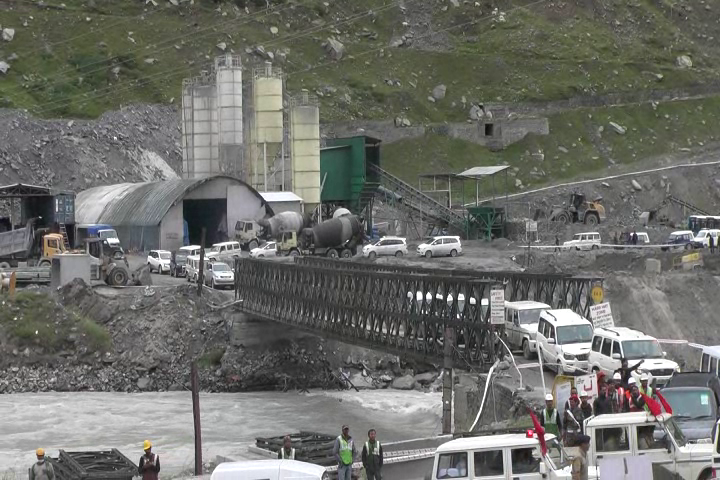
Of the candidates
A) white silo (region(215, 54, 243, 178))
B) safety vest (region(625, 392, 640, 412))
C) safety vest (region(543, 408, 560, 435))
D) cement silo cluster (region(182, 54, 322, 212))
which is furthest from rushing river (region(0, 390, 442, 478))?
white silo (region(215, 54, 243, 178))

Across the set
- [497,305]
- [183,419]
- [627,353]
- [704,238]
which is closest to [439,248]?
[704,238]

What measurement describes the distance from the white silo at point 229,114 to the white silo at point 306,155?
3.95m

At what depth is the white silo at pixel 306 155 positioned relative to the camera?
91.0 metres

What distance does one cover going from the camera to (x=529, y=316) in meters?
39.9

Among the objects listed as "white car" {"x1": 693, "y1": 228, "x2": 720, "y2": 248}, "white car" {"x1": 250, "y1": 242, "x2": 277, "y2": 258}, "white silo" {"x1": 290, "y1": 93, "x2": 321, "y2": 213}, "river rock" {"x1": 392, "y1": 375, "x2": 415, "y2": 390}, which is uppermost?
"white silo" {"x1": 290, "y1": 93, "x2": 321, "y2": 213}

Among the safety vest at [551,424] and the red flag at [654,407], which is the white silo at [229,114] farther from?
the red flag at [654,407]

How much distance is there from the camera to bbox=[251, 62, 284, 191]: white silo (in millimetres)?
Result: 93812

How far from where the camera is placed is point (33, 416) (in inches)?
1875

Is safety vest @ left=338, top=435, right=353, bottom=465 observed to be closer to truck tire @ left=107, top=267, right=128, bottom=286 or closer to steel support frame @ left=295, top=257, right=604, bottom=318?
steel support frame @ left=295, top=257, right=604, bottom=318

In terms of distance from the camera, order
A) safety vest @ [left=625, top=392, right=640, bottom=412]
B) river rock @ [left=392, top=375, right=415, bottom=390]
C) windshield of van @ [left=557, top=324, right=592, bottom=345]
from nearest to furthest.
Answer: safety vest @ [left=625, top=392, right=640, bottom=412], windshield of van @ [left=557, top=324, right=592, bottom=345], river rock @ [left=392, top=375, right=415, bottom=390]

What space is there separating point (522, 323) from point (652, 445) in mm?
17647

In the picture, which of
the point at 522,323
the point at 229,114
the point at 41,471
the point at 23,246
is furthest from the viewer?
the point at 229,114

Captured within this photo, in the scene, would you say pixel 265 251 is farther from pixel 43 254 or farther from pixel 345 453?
pixel 345 453

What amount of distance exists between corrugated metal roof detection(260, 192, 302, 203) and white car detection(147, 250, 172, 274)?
16.6 meters
